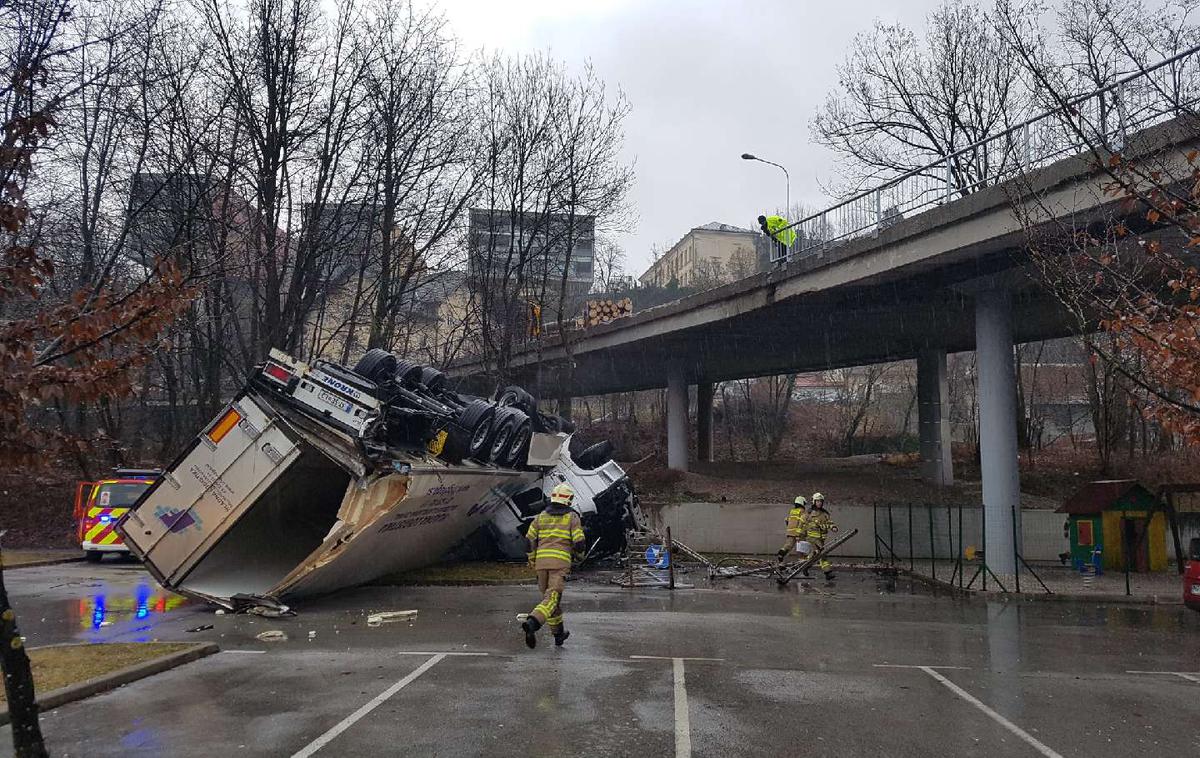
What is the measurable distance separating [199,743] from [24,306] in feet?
41.9

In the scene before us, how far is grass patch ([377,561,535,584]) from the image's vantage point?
49.1 feet

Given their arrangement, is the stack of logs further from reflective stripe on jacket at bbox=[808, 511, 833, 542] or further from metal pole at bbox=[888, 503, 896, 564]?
reflective stripe on jacket at bbox=[808, 511, 833, 542]

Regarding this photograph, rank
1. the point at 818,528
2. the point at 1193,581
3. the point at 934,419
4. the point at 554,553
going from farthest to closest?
the point at 934,419 → the point at 818,528 → the point at 1193,581 → the point at 554,553

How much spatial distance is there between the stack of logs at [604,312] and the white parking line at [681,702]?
2241cm

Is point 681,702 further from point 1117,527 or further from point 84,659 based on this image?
point 1117,527

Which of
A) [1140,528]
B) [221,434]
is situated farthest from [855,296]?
[221,434]

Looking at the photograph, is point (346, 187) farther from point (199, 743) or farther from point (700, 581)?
point (199, 743)

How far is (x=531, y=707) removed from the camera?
22.2ft

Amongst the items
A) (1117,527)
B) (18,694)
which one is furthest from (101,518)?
(1117,527)

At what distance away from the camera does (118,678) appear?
746 cm

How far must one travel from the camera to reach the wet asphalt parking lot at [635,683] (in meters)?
6.02

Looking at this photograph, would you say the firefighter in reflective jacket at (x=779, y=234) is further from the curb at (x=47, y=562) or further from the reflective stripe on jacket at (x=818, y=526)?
the curb at (x=47, y=562)

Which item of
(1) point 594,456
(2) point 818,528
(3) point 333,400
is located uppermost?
(3) point 333,400

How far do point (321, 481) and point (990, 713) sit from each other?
35.9ft
